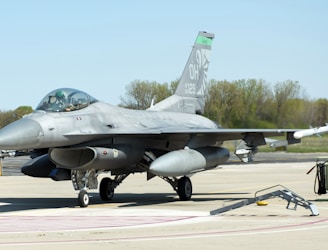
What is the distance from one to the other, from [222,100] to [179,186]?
16146 mm

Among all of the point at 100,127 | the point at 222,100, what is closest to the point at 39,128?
the point at 100,127

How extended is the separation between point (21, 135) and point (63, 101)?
1813 mm

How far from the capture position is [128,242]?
9.98m

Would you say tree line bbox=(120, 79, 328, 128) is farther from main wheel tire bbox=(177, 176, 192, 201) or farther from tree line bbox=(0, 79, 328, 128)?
main wheel tire bbox=(177, 176, 192, 201)

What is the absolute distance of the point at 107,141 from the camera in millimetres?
16859

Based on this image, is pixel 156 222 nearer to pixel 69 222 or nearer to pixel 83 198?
pixel 69 222

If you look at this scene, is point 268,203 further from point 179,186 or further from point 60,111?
point 60,111

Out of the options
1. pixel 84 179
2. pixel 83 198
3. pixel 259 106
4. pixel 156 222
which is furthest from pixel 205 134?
pixel 259 106

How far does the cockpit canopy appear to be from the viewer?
623 inches

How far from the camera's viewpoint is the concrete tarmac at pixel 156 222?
9891 millimetres

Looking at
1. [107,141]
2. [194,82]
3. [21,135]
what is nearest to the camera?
[21,135]

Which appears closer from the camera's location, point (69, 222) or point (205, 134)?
point (69, 222)

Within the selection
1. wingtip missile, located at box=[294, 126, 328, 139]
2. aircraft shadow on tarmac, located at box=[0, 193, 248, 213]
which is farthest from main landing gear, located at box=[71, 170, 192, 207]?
wingtip missile, located at box=[294, 126, 328, 139]

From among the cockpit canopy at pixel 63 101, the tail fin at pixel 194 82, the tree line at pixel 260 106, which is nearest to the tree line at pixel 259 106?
the tree line at pixel 260 106
